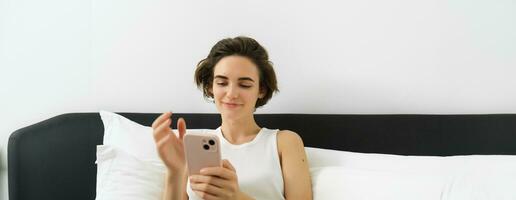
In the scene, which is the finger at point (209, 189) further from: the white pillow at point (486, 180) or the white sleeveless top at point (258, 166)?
the white pillow at point (486, 180)

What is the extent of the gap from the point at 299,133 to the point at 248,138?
0.21 m

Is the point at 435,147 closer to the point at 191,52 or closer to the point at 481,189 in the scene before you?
the point at 481,189

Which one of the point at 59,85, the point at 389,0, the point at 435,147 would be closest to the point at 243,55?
the point at 389,0

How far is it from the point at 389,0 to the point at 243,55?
528 millimetres

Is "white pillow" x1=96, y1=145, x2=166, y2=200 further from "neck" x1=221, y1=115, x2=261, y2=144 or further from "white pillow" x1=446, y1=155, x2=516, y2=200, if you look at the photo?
"white pillow" x1=446, y1=155, x2=516, y2=200

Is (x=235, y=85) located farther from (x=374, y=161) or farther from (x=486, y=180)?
(x=486, y=180)

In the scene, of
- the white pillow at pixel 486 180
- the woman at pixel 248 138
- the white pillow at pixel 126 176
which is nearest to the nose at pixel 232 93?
the woman at pixel 248 138

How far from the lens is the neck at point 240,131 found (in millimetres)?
1274

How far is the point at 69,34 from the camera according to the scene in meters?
1.64

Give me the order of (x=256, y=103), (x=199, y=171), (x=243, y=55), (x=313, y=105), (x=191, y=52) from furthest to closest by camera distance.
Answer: (x=191, y=52), (x=313, y=105), (x=256, y=103), (x=243, y=55), (x=199, y=171)

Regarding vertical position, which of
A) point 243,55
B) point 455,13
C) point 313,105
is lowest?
point 313,105

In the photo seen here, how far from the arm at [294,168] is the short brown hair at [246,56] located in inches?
6.6

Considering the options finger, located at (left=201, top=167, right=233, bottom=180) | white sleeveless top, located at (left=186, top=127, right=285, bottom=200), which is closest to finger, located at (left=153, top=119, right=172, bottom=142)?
finger, located at (left=201, top=167, right=233, bottom=180)

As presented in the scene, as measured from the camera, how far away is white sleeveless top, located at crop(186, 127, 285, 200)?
115 centimetres
